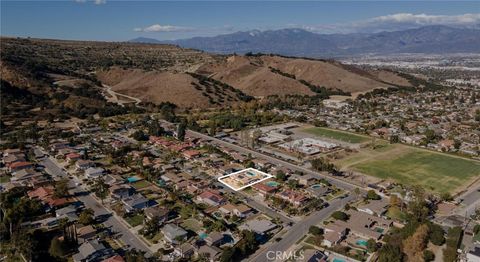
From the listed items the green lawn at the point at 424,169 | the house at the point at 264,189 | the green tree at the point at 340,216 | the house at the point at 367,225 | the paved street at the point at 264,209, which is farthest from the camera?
the green lawn at the point at 424,169

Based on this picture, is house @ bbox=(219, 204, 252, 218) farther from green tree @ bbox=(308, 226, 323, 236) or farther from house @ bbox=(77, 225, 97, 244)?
house @ bbox=(77, 225, 97, 244)

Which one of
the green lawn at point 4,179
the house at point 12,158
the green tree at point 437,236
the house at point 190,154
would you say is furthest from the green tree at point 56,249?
the green tree at point 437,236

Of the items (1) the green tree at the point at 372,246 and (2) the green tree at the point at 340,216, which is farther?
(2) the green tree at the point at 340,216

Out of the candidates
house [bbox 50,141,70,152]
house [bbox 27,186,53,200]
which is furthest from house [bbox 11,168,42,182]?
house [bbox 50,141,70,152]

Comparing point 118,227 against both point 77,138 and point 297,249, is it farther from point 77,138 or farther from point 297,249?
point 77,138

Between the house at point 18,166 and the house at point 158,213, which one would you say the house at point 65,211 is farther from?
the house at point 18,166

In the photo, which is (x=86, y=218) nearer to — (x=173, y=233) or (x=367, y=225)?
(x=173, y=233)

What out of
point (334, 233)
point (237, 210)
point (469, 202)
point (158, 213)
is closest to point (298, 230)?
point (334, 233)
